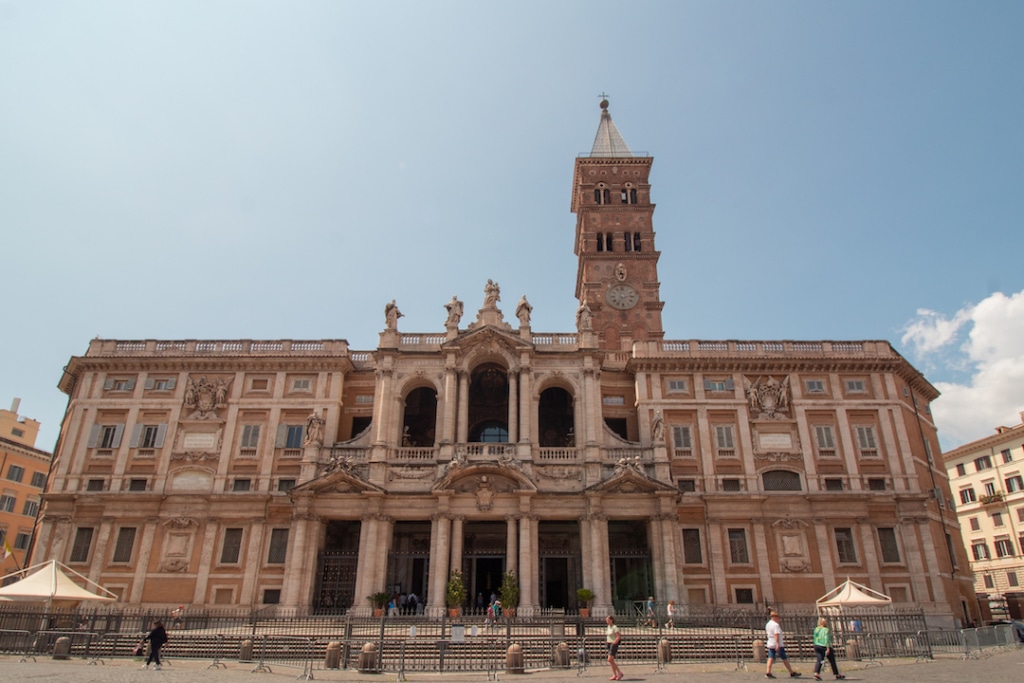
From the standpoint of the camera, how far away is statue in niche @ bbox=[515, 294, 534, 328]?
38.4 m

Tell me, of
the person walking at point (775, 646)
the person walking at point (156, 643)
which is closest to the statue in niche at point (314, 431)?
the person walking at point (156, 643)

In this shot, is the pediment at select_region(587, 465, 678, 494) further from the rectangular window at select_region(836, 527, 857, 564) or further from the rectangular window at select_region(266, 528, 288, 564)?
the rectangular window at select_region(266, 528, 288, 564)

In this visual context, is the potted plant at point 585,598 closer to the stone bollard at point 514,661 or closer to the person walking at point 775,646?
the stone bollard at point 514,661

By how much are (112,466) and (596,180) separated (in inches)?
1624

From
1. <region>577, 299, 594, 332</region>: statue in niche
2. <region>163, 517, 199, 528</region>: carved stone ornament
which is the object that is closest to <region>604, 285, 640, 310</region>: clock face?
<region>577, 299, 594, 332</region>: statue in niche

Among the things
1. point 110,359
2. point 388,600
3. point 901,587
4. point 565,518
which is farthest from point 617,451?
point 110,359

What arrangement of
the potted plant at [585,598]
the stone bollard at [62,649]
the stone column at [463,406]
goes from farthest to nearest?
the stone column at [463,406] → the potted plant at [585,598] → the stone bollard at [62,649]

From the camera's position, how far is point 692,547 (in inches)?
1391

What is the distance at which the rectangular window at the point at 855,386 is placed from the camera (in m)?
39.1

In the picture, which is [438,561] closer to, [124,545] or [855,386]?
[124,545]

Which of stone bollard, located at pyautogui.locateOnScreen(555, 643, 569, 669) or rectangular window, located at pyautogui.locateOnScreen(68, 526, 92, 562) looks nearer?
stone bollard, located at pyautogui.locateOnScreen(555, 643, 569, 669)

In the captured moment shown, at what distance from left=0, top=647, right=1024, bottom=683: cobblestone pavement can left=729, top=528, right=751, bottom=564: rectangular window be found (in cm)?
1356

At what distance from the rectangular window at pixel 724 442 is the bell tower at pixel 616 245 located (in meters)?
11.3

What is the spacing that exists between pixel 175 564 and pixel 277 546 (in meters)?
5.23
